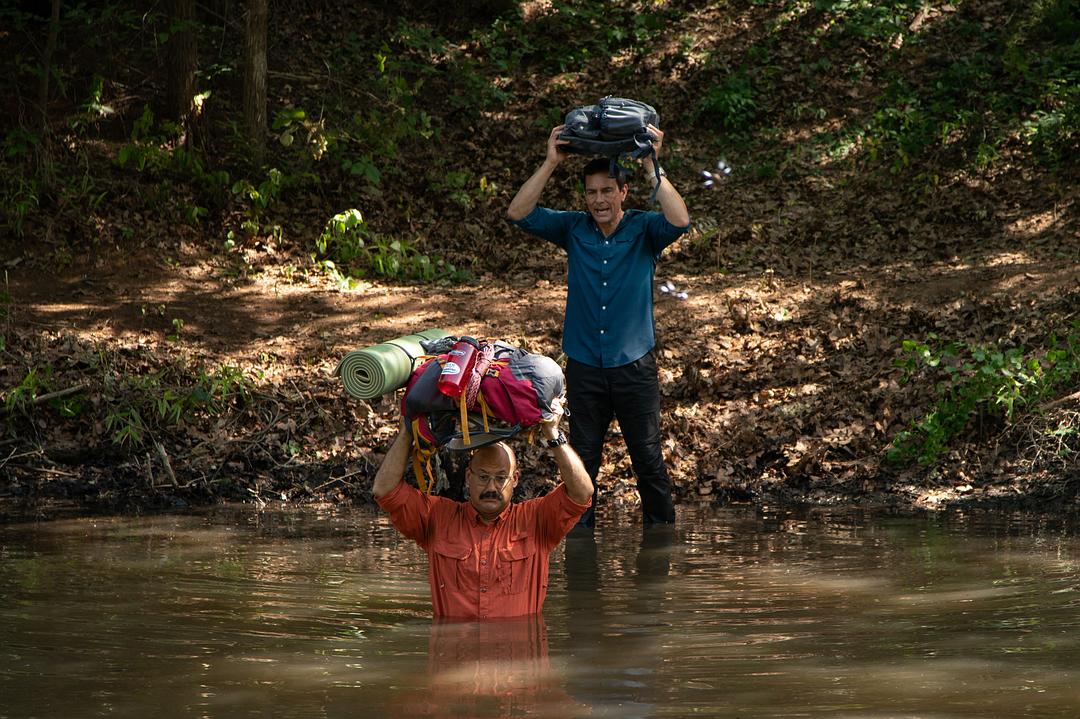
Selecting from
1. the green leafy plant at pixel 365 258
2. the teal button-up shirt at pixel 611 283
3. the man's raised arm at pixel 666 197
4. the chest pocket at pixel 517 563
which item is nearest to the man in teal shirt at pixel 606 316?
the teal button-up shirt at pixel 611 283

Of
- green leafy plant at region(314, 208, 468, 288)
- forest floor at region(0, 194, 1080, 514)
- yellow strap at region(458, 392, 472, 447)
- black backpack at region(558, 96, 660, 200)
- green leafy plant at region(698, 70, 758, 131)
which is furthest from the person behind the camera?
green leafy plant at region(698, 70, 758, 131)

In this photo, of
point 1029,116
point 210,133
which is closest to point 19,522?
point 210,133

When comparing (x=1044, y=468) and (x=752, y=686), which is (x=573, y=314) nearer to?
(x=752, y=686)

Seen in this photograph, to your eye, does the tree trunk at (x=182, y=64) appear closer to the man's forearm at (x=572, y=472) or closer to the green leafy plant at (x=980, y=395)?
the green leafy plant at (x=980, y=395)

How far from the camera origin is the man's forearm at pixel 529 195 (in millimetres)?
6996

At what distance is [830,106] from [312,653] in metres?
12.6

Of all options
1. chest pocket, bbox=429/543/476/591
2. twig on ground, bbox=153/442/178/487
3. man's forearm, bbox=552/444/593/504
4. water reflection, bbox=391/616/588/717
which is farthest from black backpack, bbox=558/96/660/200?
twig on ground, bbox=153/442/178/487

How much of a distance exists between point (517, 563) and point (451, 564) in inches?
10.9

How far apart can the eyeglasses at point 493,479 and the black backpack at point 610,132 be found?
6.95ft

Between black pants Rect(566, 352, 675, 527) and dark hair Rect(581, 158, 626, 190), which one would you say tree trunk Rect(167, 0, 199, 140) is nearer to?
dark hair Rect(581, 158, 626, 190)

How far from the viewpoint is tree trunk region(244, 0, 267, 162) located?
45.9ft

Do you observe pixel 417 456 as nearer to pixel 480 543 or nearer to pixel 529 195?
pixel 480 543

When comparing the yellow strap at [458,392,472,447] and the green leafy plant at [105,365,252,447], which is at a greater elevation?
the green leafy plant at [105,365,252,447]

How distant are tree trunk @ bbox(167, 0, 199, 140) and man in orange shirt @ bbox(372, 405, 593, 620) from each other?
989cm
